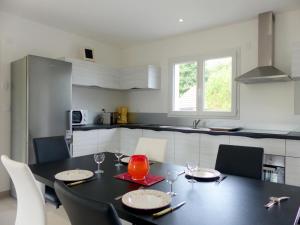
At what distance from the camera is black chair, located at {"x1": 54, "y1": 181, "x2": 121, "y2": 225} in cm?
82

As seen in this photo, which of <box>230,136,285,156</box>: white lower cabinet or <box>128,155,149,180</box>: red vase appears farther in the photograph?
<box>230,136,285,156</box>: white lower cabinet

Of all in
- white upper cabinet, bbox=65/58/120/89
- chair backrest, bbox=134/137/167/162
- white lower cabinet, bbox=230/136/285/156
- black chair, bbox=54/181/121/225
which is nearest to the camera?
black chair, bbox=54/181/121/225

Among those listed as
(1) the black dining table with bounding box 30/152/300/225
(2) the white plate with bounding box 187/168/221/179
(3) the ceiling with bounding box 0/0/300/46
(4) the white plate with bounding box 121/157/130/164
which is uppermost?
(3) the ceiling with bounding box 0/0/300/46

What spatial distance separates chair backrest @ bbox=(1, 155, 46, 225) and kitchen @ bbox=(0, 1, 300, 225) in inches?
78.7

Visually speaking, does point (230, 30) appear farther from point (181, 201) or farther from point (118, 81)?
point (181, 201)

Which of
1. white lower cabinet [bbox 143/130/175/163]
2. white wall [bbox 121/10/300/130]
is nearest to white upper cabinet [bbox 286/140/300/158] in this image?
white wall [bbox 121/10/300/130]

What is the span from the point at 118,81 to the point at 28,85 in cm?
186

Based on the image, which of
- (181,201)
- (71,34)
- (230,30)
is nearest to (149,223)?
(181,201)

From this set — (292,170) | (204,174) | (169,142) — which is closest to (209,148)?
(169,142)

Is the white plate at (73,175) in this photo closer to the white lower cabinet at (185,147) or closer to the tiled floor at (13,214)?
the tiled floor at (13,214)

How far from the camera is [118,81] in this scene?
176 inches

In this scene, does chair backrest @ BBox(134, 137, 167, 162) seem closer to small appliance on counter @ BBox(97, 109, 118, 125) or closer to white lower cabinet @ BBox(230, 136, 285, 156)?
white lower cabinet @ BBox(230, 136, 285, 156)

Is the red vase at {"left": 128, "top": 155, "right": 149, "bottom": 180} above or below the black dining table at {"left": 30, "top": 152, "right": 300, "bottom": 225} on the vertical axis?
above

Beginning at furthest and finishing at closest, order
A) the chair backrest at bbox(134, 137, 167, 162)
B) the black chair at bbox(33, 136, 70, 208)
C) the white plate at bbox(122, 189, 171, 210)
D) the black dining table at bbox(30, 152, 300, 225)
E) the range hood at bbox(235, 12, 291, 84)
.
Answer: the range hood at bbox(235, 12, 291, 84)
the chair backrest at bbox(134, 137, 167, 162)
the black chair at bbox(33, 136, 70, 208)
the white plate at bbox(122, 189, 171, 210)
the black dining table at bbox(30, 152, 300, 225)
